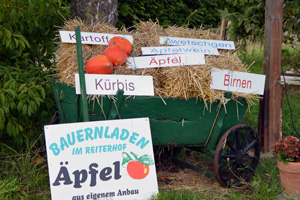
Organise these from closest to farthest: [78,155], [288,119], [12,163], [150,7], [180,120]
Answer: [78,155] → [180,120] → [12,163] → [288,119] → [150,7]

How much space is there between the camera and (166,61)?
11.2 ft

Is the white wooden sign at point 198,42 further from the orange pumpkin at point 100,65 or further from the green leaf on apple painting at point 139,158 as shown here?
the green leaf on apple painting at point 139,158

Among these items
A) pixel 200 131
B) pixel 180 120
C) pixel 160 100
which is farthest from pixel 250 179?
pixel 160 100

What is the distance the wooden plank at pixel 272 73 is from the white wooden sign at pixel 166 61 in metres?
1.14

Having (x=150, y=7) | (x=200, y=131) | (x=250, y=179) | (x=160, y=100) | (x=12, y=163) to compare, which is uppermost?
(x=150, y=7)

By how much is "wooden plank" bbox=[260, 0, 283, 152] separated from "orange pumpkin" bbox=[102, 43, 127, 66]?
1724mm

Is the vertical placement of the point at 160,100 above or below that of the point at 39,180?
above

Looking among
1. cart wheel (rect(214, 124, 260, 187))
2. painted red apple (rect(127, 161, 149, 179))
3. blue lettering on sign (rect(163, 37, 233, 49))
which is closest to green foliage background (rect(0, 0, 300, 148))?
blue lettering on sign (rect(163, 37, 233, 49))

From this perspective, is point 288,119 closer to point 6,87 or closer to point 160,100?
point 160,100

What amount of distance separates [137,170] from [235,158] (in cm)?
98

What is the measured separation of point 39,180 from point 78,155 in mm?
708

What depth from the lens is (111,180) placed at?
3061 mm

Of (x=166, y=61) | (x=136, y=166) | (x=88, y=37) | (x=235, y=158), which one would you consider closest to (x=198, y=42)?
(x=166, y=61)

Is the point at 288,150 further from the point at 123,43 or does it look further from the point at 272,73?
the point at 123,43
